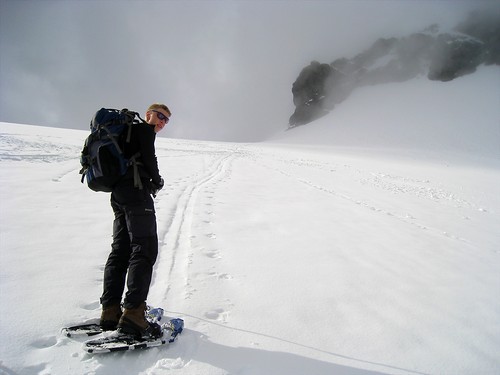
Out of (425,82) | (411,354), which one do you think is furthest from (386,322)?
(425,82)

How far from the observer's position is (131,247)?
2.82m

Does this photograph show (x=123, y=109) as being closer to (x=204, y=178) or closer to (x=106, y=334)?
(x=106, y=334)

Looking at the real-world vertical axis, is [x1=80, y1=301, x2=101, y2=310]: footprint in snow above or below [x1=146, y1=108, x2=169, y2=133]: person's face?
below

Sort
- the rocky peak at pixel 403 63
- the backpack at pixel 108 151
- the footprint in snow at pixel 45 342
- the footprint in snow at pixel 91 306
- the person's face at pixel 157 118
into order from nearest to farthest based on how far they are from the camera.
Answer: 1. the footprint in snow at pixel 45 342
2. the backpack at pixel 108 151
3. the person's face at pixel 157 118
4. the footprint in snow at pixel 91 306
5. the rocky peak at pixel 403 63

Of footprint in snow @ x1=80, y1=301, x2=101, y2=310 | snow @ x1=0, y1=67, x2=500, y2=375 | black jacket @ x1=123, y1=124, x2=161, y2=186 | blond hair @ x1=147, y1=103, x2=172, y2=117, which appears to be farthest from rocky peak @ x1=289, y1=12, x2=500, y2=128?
footprint in snow @ x1=80, y1=301, x2=101, y2=310

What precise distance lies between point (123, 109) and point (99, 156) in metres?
0.54

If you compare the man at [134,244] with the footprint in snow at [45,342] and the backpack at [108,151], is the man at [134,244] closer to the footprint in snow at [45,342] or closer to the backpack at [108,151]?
the backpack at [108,151]

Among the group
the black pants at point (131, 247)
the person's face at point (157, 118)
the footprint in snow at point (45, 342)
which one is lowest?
the footprint in snow at point (45, 342)

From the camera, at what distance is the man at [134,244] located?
2.67m

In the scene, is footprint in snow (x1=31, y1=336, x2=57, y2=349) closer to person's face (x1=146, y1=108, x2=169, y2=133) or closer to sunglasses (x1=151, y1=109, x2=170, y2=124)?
person's face (x1=146, y1=108, x2=169, y2=133)

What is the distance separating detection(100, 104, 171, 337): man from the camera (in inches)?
105

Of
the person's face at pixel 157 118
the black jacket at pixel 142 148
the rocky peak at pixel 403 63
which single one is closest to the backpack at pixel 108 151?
the black jacket at pixel 142 148

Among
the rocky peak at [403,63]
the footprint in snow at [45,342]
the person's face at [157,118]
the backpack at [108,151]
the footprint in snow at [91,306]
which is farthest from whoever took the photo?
the rocky peak at [403,63]

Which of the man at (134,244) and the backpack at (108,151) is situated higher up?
the backpack at (108,151)
